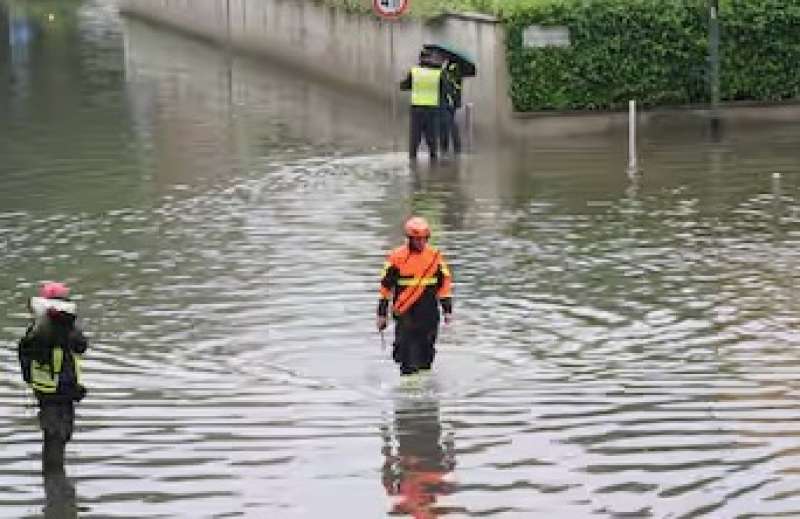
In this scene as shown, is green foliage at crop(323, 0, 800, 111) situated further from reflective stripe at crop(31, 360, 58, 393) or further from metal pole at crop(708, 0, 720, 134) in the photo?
reflective stripe at crop(31, 360, 58, 393)

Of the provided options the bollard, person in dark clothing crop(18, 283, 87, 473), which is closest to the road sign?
the bollard

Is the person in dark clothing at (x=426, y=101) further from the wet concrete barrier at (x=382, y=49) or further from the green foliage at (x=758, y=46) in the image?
the green foliage at (x=758, y=46)

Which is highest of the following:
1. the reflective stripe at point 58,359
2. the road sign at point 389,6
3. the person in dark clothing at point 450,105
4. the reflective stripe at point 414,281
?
the road sign at point 389,6

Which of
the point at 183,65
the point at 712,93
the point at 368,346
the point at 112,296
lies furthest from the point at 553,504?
the point at 183,65

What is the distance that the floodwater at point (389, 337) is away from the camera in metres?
11.1

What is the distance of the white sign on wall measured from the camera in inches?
1157

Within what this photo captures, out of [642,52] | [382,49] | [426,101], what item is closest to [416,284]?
[426,101]

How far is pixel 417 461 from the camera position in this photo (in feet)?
37.9

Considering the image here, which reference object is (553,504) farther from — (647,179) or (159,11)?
(159,11)

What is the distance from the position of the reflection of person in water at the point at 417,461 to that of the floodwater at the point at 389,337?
0.02m

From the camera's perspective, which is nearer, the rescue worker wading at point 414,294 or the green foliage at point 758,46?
the rescue worker wading at point 414,294

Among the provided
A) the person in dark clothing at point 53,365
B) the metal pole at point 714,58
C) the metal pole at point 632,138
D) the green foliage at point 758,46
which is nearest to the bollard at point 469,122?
the metal pole at point 632,138

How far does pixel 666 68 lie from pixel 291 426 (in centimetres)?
1858

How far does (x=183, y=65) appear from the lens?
1784 inches
